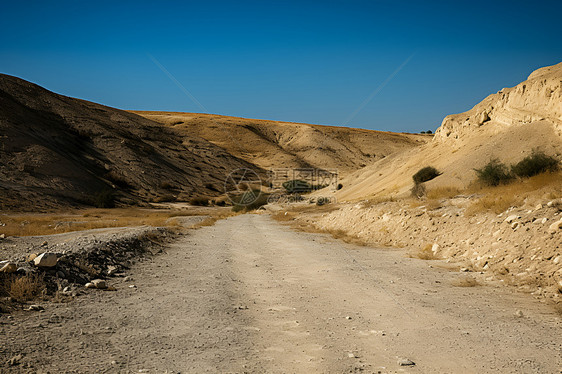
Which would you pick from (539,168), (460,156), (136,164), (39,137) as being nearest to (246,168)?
(136,164)

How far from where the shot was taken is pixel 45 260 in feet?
22.6

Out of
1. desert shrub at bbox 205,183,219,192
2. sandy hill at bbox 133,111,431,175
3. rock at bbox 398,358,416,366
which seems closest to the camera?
rock at bbox 398,358,416,366

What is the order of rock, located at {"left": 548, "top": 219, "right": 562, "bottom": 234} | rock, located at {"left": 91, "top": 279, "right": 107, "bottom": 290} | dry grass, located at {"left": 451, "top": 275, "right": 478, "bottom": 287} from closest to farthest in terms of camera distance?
1. rock, located at {"left": 91, "top": 279, "right": 107, "bottom": 290}
2. dry grass, located at {"left": 451, "top": 275, "right": 478, "bottom": 287}
3. rock, located at {"left": 548, "top": 219, "right": 562, "bottom": 234}

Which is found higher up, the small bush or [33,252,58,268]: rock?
[33,252,58,268]: rock

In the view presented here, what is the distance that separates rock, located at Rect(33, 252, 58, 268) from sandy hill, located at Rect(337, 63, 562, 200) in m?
22.1

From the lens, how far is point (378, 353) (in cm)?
429

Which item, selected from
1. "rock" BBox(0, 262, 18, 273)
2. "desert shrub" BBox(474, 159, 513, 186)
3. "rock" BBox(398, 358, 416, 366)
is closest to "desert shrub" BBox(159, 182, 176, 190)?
"desert shrub" BBox(474, 159, 513, 186)

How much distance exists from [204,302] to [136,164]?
175ft

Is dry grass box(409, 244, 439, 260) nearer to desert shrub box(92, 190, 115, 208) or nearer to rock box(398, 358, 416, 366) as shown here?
rock box(398, 358, 416, 366)

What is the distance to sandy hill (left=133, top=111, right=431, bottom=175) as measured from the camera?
93.0m

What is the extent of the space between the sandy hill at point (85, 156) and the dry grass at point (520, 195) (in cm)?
3210

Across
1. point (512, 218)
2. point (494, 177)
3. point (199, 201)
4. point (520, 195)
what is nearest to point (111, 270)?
point (512, 218)

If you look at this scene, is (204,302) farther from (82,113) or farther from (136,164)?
(82,113)

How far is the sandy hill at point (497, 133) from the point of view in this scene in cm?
2346
